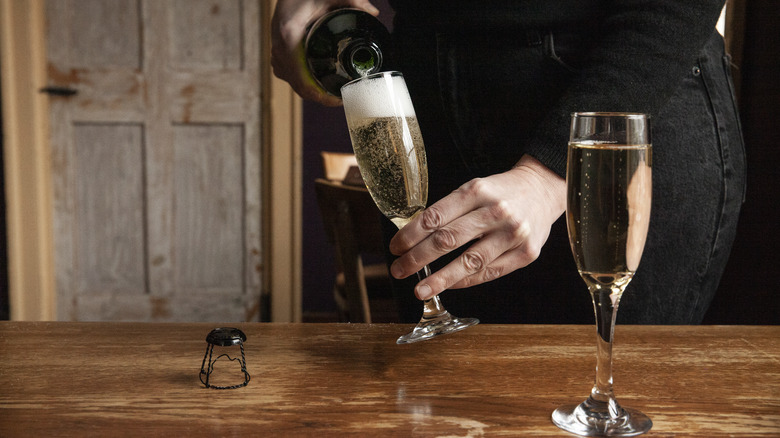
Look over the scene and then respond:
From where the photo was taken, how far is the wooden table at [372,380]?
1.80 feet

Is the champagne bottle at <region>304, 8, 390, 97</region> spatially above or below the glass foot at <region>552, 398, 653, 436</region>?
above

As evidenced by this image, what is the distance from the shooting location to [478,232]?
2.25 ft

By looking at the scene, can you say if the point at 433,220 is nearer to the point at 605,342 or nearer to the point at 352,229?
the point at 605,342

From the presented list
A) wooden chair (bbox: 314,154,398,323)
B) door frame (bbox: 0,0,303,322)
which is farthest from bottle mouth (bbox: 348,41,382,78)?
door frame (bbox: 0,0,303,322)

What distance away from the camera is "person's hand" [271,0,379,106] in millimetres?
945

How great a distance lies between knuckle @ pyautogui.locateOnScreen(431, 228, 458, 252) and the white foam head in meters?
0.15

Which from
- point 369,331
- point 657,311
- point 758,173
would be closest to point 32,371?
point 369,331

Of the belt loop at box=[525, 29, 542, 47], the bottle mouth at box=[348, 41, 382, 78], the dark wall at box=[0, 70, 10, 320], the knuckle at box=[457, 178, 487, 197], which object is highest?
the belt loop at box=[525, 29, 542, 47]

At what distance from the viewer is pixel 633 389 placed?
0.63 m

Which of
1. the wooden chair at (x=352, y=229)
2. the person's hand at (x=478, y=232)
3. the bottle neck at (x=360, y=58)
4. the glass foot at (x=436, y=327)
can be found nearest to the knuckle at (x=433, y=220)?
the person's hand at (x=478, y=232)

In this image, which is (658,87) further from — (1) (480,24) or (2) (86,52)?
(2) (86,52)

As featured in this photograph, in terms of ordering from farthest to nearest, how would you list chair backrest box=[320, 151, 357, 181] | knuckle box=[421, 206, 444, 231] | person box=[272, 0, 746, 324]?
chair backrest box=[320, 151, 357, 181], person box=[272, 0, 746, 324], knuckle box=[421, 206, 444, 231]

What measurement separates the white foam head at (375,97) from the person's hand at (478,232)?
12 centimetres

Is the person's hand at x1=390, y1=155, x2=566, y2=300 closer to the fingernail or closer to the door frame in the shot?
the fingernail
